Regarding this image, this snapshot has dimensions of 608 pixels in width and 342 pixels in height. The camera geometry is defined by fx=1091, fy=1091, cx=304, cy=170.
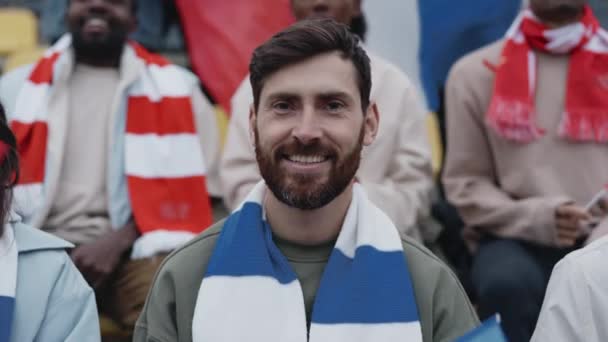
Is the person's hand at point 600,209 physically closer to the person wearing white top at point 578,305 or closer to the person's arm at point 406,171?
the person's arm at point 406,171

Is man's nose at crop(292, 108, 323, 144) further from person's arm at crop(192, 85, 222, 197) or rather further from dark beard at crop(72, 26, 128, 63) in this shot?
dark beard at crop(72, 26, 128, 63)

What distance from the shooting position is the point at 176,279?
267cm

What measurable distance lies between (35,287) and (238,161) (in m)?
1.49

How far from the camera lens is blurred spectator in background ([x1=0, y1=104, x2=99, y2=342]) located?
2.64m

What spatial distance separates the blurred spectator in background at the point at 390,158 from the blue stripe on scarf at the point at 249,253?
126 cm

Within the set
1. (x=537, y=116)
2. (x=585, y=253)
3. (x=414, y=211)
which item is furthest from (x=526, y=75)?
(x=585, y=253)

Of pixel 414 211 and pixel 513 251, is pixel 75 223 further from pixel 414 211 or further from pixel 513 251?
pixel 513 251

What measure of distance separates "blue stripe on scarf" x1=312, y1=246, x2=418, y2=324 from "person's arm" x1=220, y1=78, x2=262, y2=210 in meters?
1.37

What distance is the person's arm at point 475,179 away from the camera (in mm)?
3930

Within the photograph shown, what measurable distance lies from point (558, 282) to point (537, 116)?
5.46 ft

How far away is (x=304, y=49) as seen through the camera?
2635mm

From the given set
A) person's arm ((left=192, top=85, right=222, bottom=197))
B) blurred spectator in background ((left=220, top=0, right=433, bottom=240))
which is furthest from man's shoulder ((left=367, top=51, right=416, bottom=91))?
person's arm ((left=192, top=85, right=222, bottom=197))

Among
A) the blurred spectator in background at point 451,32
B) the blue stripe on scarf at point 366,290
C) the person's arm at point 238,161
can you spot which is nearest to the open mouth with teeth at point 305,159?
the blue stripe on scarf at point 366,290

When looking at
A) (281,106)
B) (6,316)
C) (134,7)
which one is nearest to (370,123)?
(281,106)
